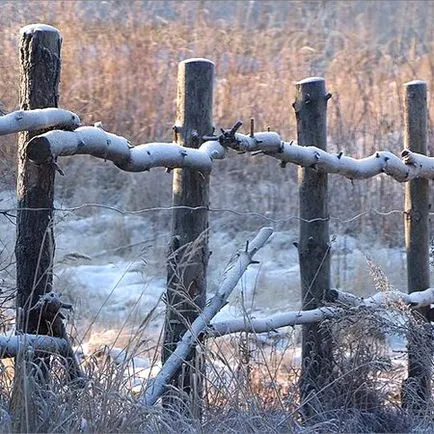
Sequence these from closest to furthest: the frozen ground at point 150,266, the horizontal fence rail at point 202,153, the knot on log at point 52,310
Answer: the horizontal fence rail at point 202,153 < the knot on log at point 52,310 < the frozen ground at point 150,266

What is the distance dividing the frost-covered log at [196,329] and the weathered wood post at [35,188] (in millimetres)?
A: 481

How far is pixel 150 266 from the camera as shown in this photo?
7824 mm

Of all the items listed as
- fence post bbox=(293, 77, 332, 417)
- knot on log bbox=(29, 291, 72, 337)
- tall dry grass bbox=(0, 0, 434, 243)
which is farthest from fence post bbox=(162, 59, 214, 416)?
tall dry grass bbox=(0, 0, 434, 243)

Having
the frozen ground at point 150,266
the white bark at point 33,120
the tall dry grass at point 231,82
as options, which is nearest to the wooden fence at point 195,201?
the white bark at point 33,120

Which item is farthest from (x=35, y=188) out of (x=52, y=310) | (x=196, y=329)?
(x=196, y=329)

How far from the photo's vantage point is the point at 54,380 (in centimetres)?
370

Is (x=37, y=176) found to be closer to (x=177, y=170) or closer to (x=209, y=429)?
(x=177, y=170)

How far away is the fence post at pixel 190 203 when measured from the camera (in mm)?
4250

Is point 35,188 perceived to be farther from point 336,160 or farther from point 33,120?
point 336,160

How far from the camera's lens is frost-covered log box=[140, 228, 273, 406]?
389 cm

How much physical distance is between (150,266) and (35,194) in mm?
4124

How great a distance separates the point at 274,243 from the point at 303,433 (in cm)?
499

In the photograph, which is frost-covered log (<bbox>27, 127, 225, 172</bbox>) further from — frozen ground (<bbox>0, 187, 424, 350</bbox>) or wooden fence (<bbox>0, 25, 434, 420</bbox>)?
frozen ground (<bbox>0, 187, 424, 350</bbox>)

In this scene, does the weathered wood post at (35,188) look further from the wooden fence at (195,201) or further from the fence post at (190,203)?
the fence post at (190,203)
